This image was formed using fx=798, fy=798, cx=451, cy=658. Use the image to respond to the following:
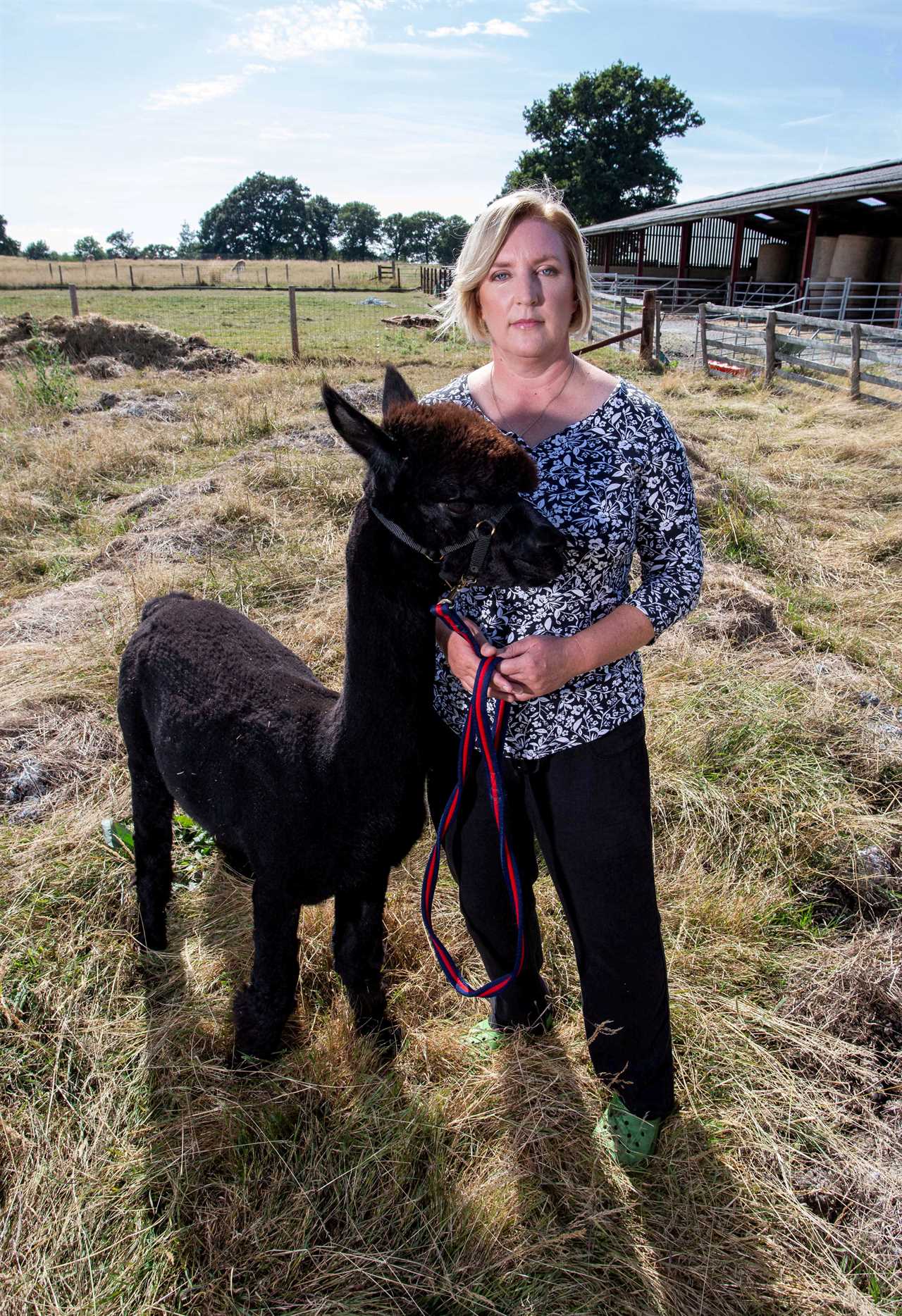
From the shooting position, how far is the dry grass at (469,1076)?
1831 millimetres

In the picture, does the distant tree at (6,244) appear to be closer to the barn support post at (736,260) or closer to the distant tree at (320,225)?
the distant tree at (320,225)

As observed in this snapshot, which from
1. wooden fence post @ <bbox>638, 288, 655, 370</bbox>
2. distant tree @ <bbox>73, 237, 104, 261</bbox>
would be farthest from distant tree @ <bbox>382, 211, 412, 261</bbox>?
wooden fence post @ <bbox>638, 288, 655, 370</bbox>

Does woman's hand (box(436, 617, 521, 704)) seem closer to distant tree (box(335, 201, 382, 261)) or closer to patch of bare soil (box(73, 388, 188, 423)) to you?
patch of bare soil (box(73, 388, 188, 423))

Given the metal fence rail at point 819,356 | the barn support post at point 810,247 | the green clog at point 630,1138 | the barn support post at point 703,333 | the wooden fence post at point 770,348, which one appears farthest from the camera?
the barn support post at point 810,247

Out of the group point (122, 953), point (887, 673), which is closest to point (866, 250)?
point (887, 673)

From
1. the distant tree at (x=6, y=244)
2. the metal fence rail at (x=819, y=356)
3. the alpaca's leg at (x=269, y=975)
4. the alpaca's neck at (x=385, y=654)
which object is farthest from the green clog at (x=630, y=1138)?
the distant tree at (x=6, y=244)

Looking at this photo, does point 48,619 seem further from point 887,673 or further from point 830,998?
point 887,673

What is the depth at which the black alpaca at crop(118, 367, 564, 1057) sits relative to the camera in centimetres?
174

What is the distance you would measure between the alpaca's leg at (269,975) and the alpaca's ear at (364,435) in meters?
1.14

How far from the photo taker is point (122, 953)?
272 centimetres

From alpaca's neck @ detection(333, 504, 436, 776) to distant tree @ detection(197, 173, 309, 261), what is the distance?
328ft

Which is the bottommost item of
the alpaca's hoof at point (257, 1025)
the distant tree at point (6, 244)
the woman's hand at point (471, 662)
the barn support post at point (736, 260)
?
the alpaca's hoof at point (257, 1025)

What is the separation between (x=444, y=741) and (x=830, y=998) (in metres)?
1.47

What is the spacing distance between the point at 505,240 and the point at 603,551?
79 cm
